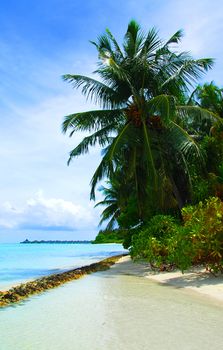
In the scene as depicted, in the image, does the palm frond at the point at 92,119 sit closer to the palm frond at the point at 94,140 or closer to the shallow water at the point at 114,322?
the palm frond at the point at 94,140

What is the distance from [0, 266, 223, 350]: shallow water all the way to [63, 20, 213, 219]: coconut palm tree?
7510 mm

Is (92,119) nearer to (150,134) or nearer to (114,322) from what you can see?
(150,134)

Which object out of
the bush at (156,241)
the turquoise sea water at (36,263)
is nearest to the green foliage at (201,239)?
the bush at (156,241)

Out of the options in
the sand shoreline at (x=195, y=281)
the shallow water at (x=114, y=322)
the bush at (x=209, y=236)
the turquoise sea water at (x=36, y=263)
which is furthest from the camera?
the turquoise sea water at (x=36, y=263)

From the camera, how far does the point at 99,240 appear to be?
75.4 metres

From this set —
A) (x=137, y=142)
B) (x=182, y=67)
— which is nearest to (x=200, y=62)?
(x=182, y=67)

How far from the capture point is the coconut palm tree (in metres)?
16.4

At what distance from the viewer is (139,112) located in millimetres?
16359

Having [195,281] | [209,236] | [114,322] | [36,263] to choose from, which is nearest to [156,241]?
[195,281]

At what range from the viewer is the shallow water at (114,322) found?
5.14m

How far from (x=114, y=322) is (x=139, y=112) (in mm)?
11070

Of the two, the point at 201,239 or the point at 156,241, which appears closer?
the point at 201,239

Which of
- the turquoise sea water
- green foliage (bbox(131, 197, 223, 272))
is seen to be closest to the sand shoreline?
green foliage (bbox(131, 197, 223, 272))

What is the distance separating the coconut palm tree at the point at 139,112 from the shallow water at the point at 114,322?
751cm
